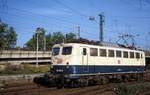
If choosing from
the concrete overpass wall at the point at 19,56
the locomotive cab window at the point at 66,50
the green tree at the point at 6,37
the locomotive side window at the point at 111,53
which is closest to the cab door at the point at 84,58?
the locomotive cab window at the point at 66,50

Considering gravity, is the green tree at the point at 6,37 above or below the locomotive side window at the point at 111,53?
above

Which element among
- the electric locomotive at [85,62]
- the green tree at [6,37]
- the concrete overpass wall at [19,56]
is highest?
the green tree at [6,37]

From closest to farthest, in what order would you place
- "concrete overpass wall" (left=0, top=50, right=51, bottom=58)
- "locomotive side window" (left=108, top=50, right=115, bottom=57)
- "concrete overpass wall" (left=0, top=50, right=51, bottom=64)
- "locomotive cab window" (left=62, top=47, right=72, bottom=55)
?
"locomotive cab window" (left=62, top=47, right=72, bottom=55), "locomotive side window" (left=108, top=50, right=115, bottom=57), "concrete overpass wall" (left=0, top=50, right=51, bottom=58), "concrete overpass wall" (left=0, top=50, right=51, bottom=64)

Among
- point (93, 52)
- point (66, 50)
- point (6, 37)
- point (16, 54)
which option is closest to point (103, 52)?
point (93, 52)

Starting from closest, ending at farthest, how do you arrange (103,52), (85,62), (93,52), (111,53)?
(85,62) → (93,52) → (103,52) → (111,53)

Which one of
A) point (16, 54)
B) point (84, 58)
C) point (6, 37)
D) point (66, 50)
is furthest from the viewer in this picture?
point (6, 37)

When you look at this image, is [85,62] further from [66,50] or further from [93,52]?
[66,50]

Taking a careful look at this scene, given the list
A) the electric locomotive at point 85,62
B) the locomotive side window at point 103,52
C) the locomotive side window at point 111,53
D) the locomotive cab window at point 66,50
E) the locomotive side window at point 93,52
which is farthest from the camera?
the locomotive side window at point 111,53

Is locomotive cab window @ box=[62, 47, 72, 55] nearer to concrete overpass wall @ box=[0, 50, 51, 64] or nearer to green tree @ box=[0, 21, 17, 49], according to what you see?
concrete overpass wall @ box=[0, 50, 51, 64]

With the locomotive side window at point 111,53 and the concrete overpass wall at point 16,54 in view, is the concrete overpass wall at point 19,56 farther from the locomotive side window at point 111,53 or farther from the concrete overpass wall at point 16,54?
the locomotive side window at point 111,53

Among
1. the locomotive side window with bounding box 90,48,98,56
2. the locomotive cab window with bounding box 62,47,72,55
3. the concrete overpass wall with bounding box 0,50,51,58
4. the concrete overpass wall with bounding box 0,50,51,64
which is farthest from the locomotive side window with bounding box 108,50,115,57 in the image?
the concrete overpass wall with bounding box 0,50,51,58

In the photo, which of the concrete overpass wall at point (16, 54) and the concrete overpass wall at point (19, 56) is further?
the concrete overpass wall at point (19, 56)

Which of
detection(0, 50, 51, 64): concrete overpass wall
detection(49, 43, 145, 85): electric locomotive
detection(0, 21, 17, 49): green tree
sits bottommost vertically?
detection(49, 43, 145, 85): electric locomotive

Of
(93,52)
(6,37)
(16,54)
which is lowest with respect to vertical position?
(93,52)
